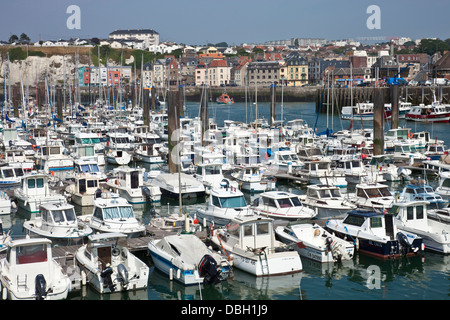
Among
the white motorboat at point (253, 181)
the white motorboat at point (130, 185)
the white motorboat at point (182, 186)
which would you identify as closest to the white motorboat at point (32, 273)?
the white motorboat at point (130, 185)

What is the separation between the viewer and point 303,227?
20.4m

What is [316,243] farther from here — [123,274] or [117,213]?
[117,213]

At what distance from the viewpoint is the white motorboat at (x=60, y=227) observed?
2073cm

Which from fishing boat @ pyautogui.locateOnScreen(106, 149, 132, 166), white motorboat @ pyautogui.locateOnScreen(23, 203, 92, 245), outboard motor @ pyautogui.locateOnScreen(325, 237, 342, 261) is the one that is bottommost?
outboard motor @ pyautogui.locateOnScreen(325, 237, 342, 261)

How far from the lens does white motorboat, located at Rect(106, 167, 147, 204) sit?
29.3m

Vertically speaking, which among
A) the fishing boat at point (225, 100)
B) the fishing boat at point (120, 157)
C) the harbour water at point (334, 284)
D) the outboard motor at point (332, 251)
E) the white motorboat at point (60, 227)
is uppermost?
the fishing boat at point (225, 100)

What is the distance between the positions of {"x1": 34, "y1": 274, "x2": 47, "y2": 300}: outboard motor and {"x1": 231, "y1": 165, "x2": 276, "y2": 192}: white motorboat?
703 inches

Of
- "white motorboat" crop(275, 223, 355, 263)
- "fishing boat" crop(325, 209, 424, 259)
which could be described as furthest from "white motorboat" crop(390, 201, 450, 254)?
"white motorboat" crop(275, 223, 355, 263)

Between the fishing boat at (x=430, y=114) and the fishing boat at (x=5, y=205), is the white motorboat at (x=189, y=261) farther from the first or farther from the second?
the fishing boat at (x=430, y=114)

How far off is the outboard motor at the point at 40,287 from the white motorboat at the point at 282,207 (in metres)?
10.1

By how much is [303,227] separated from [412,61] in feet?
483

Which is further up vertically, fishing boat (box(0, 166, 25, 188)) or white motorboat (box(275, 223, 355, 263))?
fishing boat (box(0, 166, 25, 188))

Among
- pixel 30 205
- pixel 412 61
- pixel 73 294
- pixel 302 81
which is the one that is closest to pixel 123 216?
pixel 73 294

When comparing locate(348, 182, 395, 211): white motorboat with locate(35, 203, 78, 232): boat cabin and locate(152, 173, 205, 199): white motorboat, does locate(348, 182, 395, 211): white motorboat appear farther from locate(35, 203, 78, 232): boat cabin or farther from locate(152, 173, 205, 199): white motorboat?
locate(35, 203, 78, 232): boat cabin
